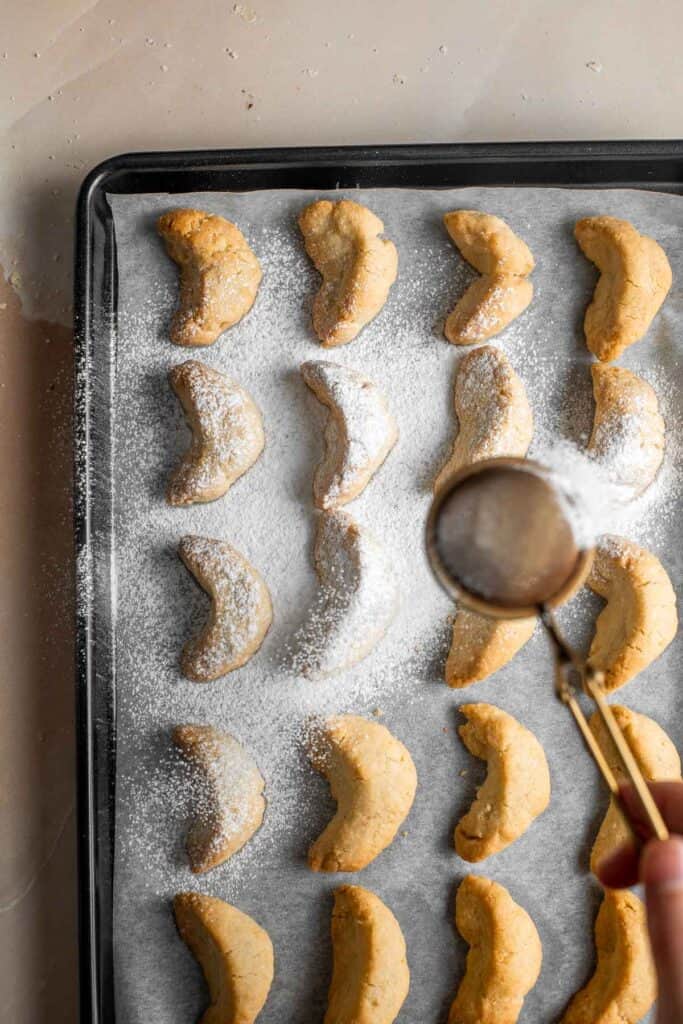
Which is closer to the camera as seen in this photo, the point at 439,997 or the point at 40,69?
the point at 439,997

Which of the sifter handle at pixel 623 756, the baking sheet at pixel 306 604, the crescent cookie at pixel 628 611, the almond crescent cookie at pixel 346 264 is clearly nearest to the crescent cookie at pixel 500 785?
the baking sheet at pixel 306 604

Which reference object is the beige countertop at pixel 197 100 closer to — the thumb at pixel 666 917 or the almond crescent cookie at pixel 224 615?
the almond crescent cookie at pixel 224 615

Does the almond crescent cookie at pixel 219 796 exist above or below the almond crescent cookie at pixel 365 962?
above

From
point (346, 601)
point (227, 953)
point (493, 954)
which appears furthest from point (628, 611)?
point (227, 953)

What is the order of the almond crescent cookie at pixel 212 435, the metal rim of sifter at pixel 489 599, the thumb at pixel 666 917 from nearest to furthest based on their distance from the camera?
the thumb at pixel 666 917, the metal rim of sifter at pixel 489 599, the almond crescent cookie at pixel 212 435

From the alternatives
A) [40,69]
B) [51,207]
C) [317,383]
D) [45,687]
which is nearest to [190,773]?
[45,687]

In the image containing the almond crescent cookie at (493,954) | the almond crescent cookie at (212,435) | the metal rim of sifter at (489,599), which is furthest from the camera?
the almond crescent cookie at (212,435)

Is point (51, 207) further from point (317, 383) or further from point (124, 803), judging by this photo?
point (124, 803)

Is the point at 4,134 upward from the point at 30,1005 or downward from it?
upward

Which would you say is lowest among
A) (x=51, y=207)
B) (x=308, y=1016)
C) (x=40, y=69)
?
(x=308, y=1016)
